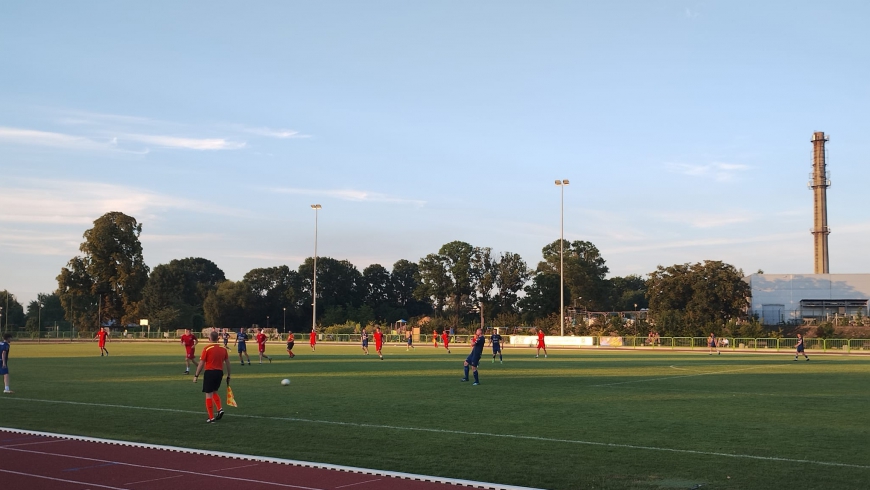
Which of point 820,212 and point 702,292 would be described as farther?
point 820,212

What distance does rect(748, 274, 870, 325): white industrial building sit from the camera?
297ft

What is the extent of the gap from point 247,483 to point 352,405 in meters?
8.64

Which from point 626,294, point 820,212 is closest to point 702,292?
point 820,212

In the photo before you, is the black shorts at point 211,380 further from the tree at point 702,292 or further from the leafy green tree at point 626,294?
the leafy green tree at point 626,294

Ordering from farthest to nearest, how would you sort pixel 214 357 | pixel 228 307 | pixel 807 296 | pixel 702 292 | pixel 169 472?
pixel 228 307 < pixel 807 296 < pixel 702 292 < pixel 214 357 < pixel 169 472

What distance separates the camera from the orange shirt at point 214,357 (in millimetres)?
15129

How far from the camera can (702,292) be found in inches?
3241

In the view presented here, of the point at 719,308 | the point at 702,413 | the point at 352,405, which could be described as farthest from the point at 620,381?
the point at 719,308

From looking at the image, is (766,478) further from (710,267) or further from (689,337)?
(710,267)

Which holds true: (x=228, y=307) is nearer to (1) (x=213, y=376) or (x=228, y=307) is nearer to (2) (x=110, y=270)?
(2) (x=110, y=270)

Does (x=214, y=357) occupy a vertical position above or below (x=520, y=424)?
above

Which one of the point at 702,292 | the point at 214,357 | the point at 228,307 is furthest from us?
the point at 228,307

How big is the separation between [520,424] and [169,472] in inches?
272

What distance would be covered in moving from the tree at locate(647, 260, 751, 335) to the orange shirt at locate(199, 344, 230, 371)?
68.9 meters
